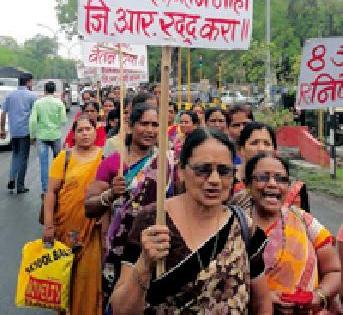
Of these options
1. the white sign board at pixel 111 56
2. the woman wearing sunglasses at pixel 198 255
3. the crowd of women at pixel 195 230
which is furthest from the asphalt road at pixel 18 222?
the woman wearing sunglasses at pixel 198 255

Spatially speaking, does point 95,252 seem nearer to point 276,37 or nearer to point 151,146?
point 151,146

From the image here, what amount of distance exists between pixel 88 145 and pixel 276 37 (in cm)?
3496

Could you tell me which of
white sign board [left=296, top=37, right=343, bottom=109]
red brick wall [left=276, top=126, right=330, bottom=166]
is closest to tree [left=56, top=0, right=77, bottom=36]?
red brick wall [left=276, top=126, right=330, bottom=166]

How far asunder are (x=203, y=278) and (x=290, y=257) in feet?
2.41

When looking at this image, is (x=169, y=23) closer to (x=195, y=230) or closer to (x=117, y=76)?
(x=195, y=230)

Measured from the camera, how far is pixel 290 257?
2975 mm

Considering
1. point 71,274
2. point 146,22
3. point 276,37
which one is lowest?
point 71,274

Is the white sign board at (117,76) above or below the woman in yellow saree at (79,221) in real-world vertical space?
above

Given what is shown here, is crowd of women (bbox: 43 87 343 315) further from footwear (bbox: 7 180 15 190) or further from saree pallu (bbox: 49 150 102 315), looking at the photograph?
footwear (bbox: 7 180 15 190)

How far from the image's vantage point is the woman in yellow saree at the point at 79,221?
4.59 metres

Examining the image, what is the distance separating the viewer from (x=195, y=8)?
9.91ft

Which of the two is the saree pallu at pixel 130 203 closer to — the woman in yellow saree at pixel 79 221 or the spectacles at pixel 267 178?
the spectacles at pixel 267 178

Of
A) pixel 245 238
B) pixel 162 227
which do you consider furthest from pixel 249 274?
pixel 162 227

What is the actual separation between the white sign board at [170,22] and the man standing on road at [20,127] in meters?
7.99
